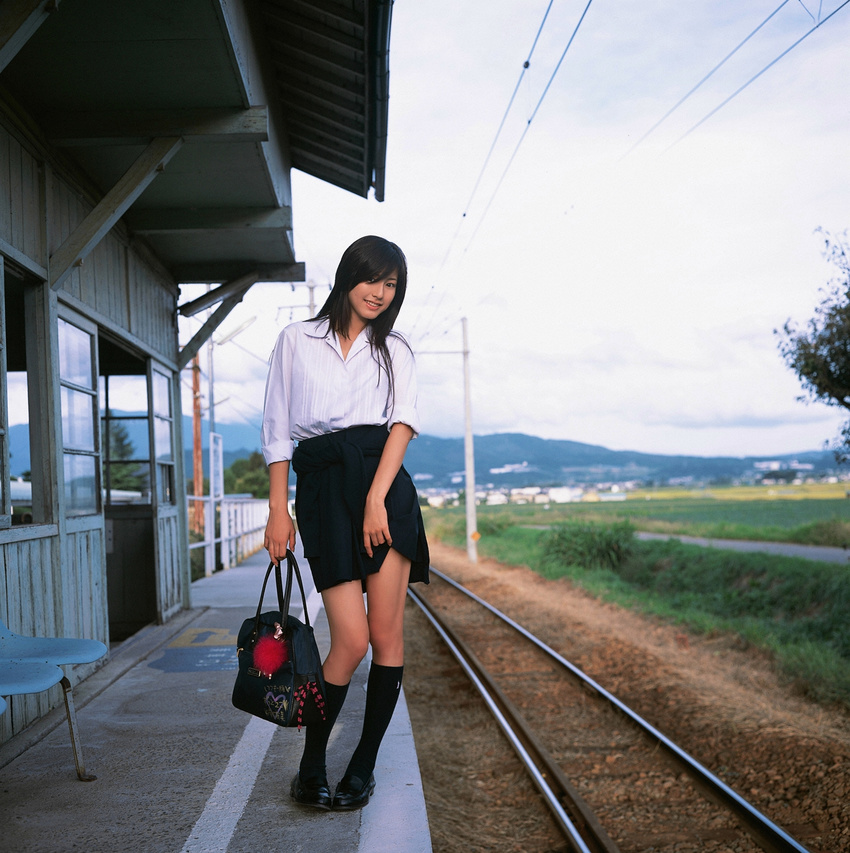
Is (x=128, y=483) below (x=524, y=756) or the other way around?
the other way around

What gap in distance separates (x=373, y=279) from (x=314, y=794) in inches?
67.5

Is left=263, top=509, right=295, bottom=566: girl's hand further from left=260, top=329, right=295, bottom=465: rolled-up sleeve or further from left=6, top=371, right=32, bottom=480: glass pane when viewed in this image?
left=6, top=371, right=32, bottom=480: glass pane

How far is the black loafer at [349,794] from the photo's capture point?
276cm

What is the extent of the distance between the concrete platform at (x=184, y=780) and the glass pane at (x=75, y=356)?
6.13ft

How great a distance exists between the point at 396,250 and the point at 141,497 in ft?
19.2

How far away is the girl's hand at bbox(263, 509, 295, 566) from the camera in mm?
2521

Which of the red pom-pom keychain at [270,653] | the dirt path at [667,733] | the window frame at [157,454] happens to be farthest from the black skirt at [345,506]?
the window frame at [157,454]

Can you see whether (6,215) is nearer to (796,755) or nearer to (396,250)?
(396,250)

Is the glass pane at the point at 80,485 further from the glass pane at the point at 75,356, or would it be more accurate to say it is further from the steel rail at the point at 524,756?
the steel rail at the point at 524,756

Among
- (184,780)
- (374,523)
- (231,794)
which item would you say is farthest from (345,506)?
(184,780)

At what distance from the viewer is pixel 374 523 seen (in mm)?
2432

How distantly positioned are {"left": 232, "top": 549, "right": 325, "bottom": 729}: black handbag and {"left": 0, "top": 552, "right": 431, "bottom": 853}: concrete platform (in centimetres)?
43

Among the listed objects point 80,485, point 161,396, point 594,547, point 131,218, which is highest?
point 131,218

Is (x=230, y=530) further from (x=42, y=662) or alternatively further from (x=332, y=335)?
(x=332, y=335)
